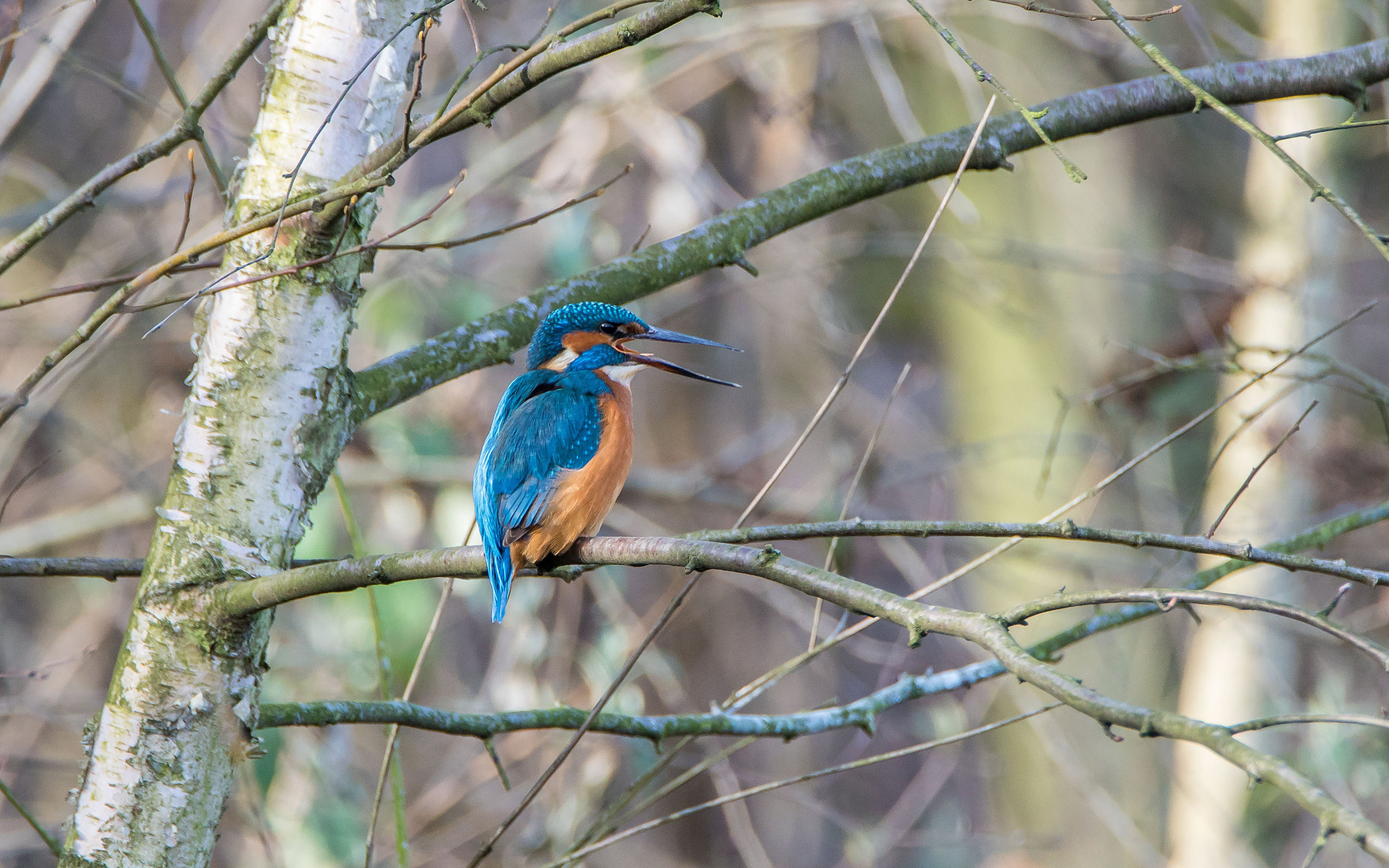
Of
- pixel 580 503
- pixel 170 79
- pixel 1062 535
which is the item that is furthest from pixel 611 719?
pixel 170 79

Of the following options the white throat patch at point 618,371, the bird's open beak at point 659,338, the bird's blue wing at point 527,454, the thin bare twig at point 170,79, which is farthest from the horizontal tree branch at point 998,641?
the white throat patch at point 618,371

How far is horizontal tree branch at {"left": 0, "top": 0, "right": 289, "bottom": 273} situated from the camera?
5.92 feet

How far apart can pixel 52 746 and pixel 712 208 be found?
4950mm

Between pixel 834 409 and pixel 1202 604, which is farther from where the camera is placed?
pixel 834 409

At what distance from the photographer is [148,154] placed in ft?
6.33

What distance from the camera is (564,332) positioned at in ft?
9.11

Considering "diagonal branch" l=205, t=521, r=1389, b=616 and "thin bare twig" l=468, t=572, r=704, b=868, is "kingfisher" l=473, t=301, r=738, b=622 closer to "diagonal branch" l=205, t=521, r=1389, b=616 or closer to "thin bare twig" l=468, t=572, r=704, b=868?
"diagonal branch" l=205, t=521, r=1389, b=616

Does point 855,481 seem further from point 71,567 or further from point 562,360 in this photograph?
point 71,567

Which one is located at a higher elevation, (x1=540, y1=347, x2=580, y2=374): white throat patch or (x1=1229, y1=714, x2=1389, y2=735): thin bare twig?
(x1=540, y1=347, x2=580, y2=374): white throat patch

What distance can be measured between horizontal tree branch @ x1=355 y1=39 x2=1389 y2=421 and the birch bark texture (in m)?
0.35

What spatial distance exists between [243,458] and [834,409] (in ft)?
18.0

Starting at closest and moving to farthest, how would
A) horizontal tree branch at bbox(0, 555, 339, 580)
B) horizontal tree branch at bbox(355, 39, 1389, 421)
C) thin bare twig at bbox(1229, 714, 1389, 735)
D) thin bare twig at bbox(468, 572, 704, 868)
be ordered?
thin bare twig at bbox(1229, 714, 1389, 735)
thin bare twig at bbox(468, 572, 704, 868)
horizontal tree branch at bbox(0, 555, 339, 580)
horizontal tree branch at bbox(355, 39, 1389, 421)

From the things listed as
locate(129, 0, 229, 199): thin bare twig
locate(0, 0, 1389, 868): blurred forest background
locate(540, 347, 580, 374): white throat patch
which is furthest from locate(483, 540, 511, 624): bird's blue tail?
locate(0, 0, 1389, 868): blurred forest background

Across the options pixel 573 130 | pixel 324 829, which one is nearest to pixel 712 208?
pixel 573 130
